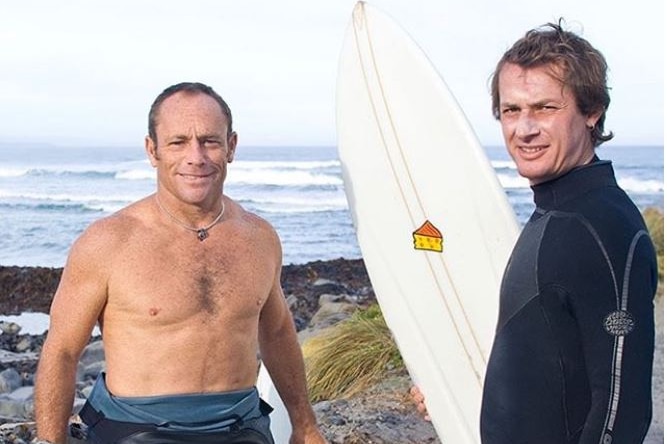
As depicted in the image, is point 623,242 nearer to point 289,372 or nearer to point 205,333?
point 205,333

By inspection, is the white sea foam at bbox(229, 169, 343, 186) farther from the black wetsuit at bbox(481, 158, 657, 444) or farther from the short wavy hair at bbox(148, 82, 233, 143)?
the black wetsuit at bbox(481, 158, 657, 444)

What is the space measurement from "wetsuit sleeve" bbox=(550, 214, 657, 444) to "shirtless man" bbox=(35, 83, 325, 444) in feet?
4.70

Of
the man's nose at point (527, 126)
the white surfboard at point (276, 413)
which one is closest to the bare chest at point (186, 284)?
the white surfboard at point (276, 413)

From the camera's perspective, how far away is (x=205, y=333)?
3053 millimetres

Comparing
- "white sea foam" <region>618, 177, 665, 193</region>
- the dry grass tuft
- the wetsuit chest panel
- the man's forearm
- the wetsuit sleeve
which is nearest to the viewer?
the wetsuit sleeve

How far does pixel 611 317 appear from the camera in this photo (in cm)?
188

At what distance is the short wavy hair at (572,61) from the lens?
199 cm

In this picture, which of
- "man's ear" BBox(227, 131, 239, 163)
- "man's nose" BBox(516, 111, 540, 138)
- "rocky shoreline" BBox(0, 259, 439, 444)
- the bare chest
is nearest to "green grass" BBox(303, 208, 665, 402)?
"rocky shoreline" BBox(0, 259, 439, 444)

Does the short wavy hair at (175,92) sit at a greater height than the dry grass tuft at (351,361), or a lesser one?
greater

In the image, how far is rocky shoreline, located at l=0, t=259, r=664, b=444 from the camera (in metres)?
4.91

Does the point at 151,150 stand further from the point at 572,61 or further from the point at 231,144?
the point at 572,61

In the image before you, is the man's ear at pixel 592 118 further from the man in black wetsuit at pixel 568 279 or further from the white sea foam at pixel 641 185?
the white sea foam at pixel 641 185

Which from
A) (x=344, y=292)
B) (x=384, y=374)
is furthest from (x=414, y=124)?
(x=344, y=292)

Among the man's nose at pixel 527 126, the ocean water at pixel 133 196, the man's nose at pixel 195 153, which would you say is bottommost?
the ocean water at pixel 133 196
